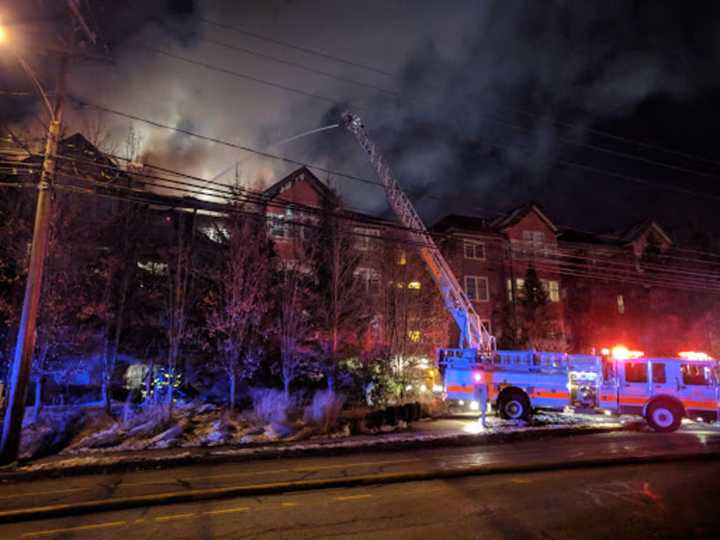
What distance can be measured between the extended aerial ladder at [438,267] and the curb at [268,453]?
4910mm

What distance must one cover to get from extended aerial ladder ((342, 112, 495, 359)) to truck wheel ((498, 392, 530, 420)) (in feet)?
6.15

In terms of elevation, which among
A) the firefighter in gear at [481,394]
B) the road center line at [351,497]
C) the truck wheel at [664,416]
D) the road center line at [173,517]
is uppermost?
the firefighter in gear at [481,394]

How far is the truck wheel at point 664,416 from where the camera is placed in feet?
49.1

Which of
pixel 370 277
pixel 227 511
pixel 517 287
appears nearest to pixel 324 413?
pixel 227 511

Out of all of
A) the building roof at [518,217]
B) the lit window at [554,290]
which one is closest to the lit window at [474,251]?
the building roof at [518,217]

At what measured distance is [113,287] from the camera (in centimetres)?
1761

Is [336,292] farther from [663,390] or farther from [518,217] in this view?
[518,217]

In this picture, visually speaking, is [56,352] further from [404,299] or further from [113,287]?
[404,299]

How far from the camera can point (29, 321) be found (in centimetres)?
1067

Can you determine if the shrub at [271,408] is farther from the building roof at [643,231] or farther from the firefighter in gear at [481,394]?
the building roof at [643,231]

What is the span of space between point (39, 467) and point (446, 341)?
18656 millimetres

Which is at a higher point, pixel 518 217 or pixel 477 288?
pixel 518 217

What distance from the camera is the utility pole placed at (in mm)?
10359

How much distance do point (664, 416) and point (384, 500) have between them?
12.3 meters
